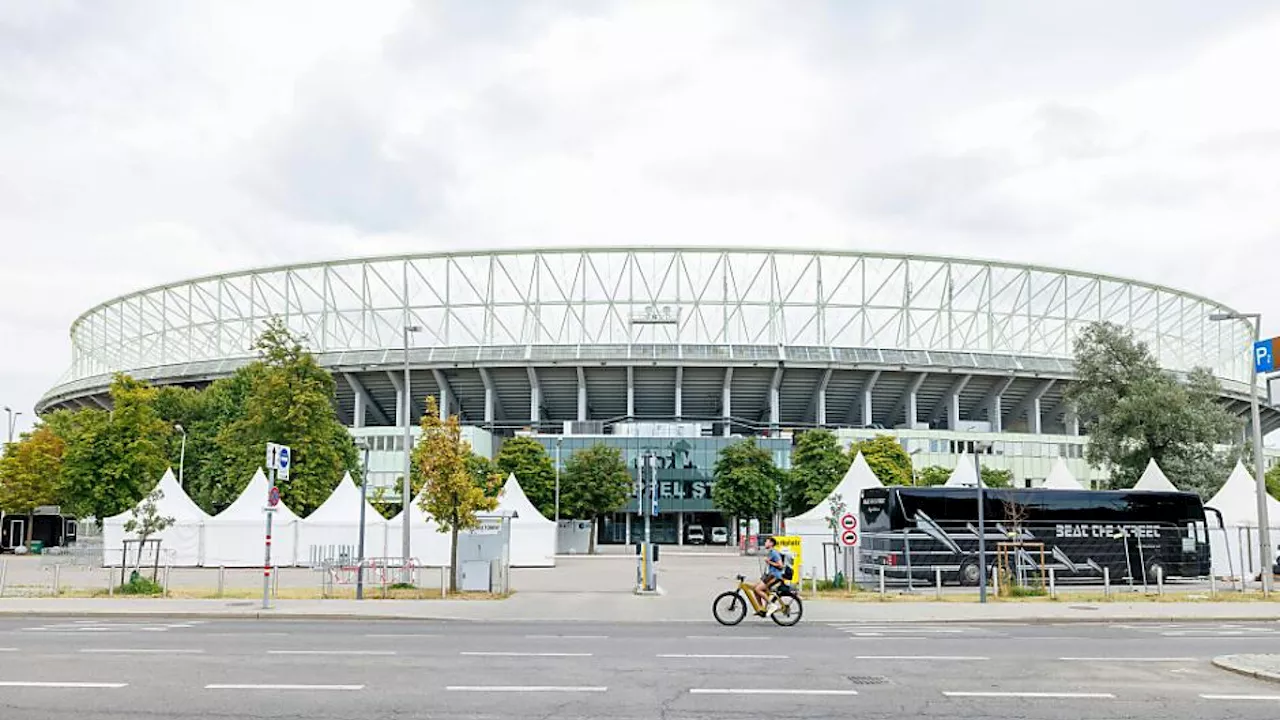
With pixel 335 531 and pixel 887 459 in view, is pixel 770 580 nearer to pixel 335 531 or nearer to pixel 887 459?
pixel 335 531

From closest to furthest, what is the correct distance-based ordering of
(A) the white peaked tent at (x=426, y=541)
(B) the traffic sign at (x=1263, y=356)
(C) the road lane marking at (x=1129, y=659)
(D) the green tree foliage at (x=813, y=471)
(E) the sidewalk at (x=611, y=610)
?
(C) the road lane marking at (x=1129, y=659) < (B) the traffic sign at (x=1263, y=356) < (E) the sidewalk at (x=611, y=610) < (A) the white peaked tent at (x=426, y=541) < (D) the green tree foliage at (x=813, y=471)

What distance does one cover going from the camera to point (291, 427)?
186 feet

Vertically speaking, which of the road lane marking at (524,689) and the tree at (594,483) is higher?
the tree at (594,483)

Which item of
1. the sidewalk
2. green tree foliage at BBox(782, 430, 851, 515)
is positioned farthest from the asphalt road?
green tree foliage at BBox(782, 430, 851, 515)

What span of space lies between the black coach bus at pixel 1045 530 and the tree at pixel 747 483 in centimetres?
3954

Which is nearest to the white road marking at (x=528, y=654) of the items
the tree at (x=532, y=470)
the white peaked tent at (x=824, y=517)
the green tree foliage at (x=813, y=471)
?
the white peaked tent at (x=824, y=517)

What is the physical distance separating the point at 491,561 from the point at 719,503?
4748 cm

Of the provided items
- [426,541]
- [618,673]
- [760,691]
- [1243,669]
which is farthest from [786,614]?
[426,541]

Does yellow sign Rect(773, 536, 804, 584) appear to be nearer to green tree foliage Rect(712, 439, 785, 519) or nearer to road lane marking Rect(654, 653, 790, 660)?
road lane marking Rect(654, 653, 790, 660)


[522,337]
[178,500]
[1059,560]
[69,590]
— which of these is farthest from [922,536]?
[522,337]

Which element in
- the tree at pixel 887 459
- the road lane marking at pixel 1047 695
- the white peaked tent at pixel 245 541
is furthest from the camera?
the tree at pixel 887 459

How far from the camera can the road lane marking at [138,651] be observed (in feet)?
50.9

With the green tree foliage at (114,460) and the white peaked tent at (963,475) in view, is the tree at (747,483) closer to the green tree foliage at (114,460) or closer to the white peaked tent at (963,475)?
the white peaked tent at (963,475)

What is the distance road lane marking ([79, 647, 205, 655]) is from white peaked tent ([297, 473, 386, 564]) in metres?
29.5
